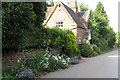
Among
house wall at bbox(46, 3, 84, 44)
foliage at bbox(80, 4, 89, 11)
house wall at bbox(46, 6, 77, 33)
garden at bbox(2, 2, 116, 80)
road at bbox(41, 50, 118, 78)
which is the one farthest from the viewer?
foliage at bbox(80, 4, 89, 11)

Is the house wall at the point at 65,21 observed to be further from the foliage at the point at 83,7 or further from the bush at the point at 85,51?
the foliage at the point at 83,7

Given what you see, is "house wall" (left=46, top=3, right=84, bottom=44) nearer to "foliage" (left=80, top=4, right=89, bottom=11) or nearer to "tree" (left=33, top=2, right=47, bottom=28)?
"tree" (left=33, top=2, right=47, bottom=28)

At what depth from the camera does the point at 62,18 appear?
20.8 metres

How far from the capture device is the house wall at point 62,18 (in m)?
20.0

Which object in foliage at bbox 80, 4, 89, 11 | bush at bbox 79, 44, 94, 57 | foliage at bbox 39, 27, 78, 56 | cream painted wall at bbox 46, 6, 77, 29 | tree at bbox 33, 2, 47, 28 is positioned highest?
foliage at bbox 80, 4, 89, 11

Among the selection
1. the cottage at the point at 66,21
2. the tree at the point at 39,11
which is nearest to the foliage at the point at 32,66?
the tree at the point at 39,11

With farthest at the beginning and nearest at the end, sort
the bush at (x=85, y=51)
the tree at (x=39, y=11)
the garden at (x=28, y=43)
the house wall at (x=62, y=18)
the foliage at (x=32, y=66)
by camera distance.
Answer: the house wall at (x=62, y=18) → the bush at (x=85, y=51) → the tree at (x=39, y=11) → the foliage at (x=32, y=66) → the garden at (x=28, y=43)

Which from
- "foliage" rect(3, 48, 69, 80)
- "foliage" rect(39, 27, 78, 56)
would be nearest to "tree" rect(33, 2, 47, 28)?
"foliage" rect(39, 27, 78, 56)

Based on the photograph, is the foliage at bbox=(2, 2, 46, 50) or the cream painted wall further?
the cream painted wall

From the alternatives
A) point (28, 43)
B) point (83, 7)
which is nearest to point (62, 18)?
point (28, 43)

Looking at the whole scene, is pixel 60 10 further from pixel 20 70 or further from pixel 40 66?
pixel 20 70

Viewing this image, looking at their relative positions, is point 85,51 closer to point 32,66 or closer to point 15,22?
point 32,66

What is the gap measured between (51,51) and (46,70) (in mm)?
2835

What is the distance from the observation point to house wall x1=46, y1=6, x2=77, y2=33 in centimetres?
2001
